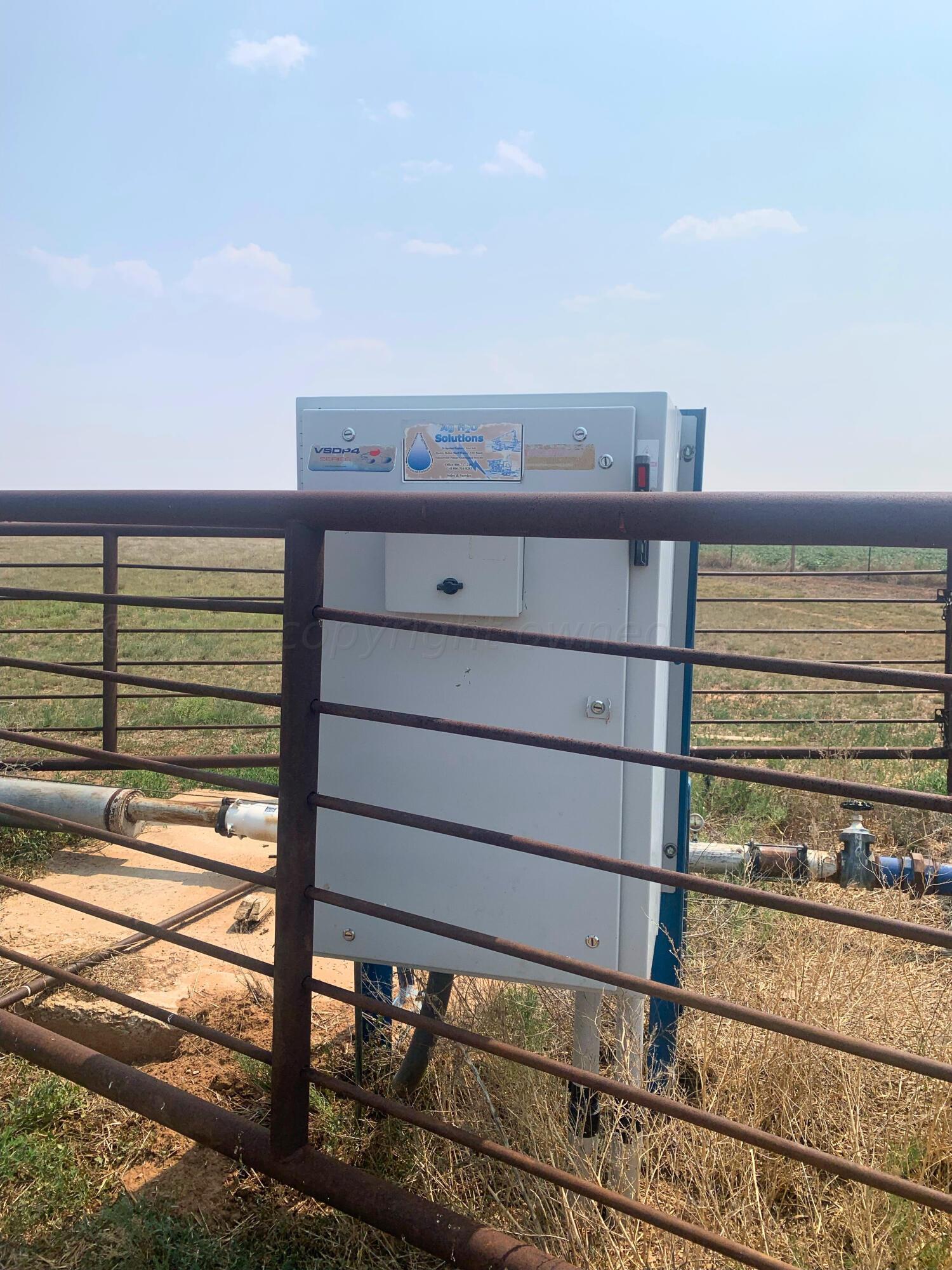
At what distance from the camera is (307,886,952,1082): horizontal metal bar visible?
47.4 inches

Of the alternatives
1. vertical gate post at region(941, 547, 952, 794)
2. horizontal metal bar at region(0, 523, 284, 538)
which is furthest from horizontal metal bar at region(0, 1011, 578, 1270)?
vertical gate post at region(941, 547, 952, 794)

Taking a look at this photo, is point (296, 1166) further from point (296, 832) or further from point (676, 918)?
point (676, 918)

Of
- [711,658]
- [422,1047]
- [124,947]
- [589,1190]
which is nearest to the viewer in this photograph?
[711,658]

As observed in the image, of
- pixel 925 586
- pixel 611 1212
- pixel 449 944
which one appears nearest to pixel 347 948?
pixel 449 944

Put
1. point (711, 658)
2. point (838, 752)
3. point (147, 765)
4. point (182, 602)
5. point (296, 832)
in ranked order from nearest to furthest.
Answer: point (711, 658), point (296, 832), point (182, 602), point (147, 765), point (838, 752)

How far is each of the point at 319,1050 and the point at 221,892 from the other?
5.08 ft

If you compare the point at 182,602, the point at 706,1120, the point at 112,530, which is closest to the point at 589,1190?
the point at 706,1120

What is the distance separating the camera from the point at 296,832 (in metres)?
1.61

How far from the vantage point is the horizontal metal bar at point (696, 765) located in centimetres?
117

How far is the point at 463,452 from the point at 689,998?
Result: 1138 millimetres

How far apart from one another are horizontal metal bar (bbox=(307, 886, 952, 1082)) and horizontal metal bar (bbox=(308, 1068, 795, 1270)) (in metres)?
0.29

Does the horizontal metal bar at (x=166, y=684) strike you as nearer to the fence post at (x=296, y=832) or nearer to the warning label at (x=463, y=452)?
the fence post at (x=296, y=832)

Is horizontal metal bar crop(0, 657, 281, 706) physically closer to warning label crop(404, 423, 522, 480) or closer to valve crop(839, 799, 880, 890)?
warning label crop(404, 423, 522, 480)

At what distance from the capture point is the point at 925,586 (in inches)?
1029
